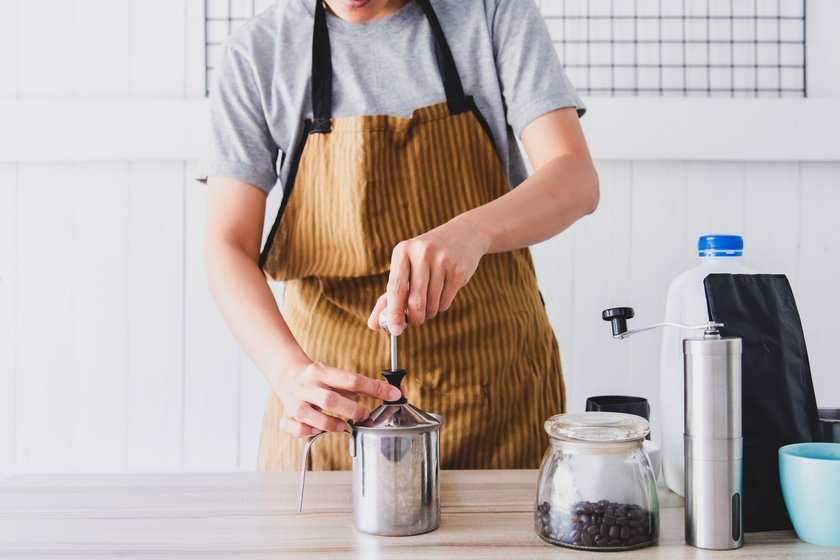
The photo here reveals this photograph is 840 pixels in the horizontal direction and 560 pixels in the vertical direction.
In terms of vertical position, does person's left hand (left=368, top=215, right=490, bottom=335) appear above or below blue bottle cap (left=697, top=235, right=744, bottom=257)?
below

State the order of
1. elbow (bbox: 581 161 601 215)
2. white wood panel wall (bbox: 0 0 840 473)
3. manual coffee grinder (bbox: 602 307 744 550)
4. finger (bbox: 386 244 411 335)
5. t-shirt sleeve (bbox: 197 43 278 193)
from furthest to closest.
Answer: white wood panel wall (bbox: 0 0 840 473)
t-shirt sleeve (bbox: 197 43 278 193)
elbow (bbox: 581 161 601 215)
finger (bbox: 386 244 411 335)
manual coffee grinder (bbox: 602 307 744 550)

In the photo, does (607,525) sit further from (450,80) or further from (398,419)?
(450,80)

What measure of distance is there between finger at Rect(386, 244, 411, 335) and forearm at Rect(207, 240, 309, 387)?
216 mm

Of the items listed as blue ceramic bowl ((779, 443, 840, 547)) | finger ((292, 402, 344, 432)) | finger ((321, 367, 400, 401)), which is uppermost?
finger ((321, 367, 400, 401))

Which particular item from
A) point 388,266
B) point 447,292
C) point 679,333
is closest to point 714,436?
point 679,333

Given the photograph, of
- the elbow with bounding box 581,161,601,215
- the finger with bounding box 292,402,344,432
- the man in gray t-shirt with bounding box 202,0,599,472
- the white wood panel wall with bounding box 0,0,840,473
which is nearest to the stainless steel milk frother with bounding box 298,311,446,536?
the finger with bounding box 292,402,344,432

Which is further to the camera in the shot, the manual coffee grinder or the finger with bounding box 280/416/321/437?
the finger with bounding box 280/416/321/437

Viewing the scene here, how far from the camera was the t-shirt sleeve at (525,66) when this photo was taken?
45.9 inches

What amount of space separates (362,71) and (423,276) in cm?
55

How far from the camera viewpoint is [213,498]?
896mm

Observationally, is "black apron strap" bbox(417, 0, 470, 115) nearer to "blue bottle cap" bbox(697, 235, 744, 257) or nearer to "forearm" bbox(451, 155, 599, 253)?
"forearm" bbox(451, 155, 599, 253)

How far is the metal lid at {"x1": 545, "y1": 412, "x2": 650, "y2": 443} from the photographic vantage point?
70 centimetres

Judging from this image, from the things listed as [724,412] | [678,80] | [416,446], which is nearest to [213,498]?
[416,446]

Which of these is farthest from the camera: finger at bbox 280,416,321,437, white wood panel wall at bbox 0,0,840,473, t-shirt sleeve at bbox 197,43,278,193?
white wood panel wall at bbox 0,0,840,473
